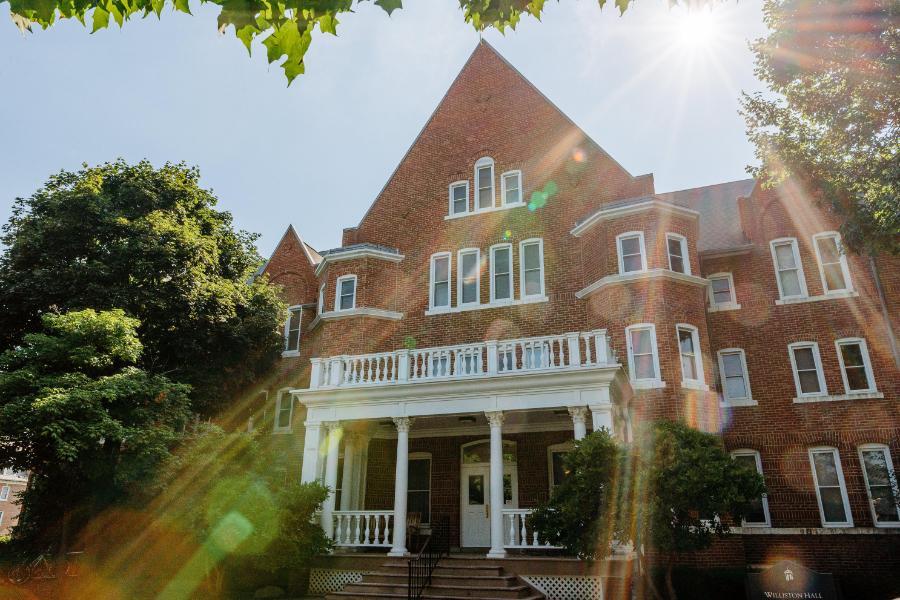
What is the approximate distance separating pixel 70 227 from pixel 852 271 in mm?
25707

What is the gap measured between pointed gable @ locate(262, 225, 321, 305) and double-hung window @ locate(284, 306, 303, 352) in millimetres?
511

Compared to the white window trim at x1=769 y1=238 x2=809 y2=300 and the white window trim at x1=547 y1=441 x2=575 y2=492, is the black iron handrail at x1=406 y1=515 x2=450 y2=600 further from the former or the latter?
the white window trim at x1=769 y1=238 x2=809 y2=300

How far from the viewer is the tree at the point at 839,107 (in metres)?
12.7

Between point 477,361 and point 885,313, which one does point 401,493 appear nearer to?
point 477,361

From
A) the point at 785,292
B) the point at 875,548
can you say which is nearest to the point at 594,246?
the point at 785,292

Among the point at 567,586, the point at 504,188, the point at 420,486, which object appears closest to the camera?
the point at 567,586

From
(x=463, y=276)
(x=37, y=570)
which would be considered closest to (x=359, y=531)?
(x=463, y=276)

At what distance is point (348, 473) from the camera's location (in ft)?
59.5

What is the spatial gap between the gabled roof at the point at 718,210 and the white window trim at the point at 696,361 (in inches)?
161

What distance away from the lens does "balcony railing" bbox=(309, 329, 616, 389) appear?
15.4 m

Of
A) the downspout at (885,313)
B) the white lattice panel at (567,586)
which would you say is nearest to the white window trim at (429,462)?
the white lattice panel at (567,586)

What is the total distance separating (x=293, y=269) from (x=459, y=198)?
9829mm

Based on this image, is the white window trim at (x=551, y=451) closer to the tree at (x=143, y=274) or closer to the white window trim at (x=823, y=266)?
the white window trim at (x=823, y=266)

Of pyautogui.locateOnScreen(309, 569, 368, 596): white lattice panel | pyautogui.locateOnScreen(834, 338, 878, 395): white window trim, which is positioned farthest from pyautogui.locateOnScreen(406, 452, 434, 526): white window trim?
pyautogui.locateOnScreen(834, 338, 878, 395): white window trim
